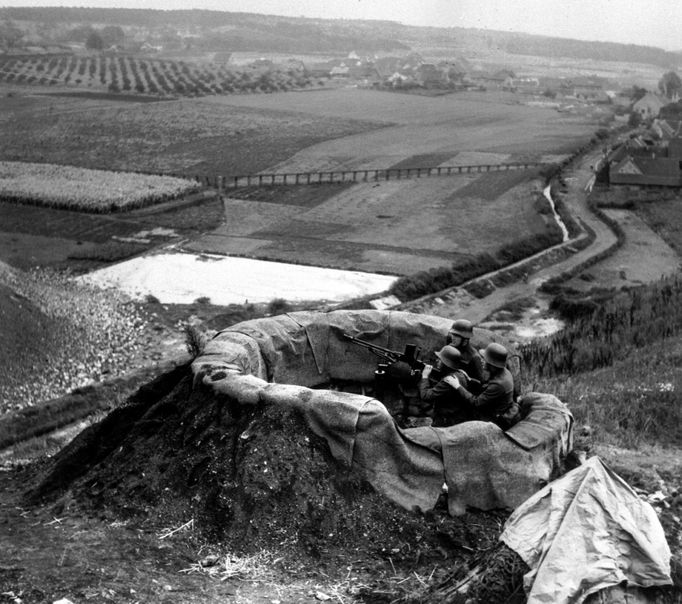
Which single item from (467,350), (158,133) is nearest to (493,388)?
(467,350)

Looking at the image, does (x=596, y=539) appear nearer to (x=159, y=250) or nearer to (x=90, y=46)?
(x=159, y=250)

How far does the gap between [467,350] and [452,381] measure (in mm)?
880

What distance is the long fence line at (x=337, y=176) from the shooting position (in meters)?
49.5

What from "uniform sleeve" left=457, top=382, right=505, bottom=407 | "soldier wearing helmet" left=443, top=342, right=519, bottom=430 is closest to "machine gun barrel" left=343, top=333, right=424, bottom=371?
"soldier wearing helmet" left=443, top=342, right=519, bottom=430

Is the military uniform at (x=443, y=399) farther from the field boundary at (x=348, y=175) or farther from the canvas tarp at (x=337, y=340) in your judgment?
the field boundary at (x=348, y=175)

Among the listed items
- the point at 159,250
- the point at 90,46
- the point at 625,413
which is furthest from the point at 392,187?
the point at 90,46

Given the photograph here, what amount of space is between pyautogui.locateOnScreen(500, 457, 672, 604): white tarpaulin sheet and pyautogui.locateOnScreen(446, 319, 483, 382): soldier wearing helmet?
3.14 m

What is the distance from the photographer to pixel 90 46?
144 metres

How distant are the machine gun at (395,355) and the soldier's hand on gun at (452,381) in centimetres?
71

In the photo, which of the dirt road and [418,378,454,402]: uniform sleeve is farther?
the dirt road

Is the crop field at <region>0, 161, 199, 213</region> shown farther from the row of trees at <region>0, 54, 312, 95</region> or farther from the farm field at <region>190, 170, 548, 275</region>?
the row of trees at <region>0, 54, 312, 95</region>

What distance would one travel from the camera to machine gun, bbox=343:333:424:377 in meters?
11.6

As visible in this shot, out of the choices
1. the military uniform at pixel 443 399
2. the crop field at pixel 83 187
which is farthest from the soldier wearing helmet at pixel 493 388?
the crop field at pixel 83 187

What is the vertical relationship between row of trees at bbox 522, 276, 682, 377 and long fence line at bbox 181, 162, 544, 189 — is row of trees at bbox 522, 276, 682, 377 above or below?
above
